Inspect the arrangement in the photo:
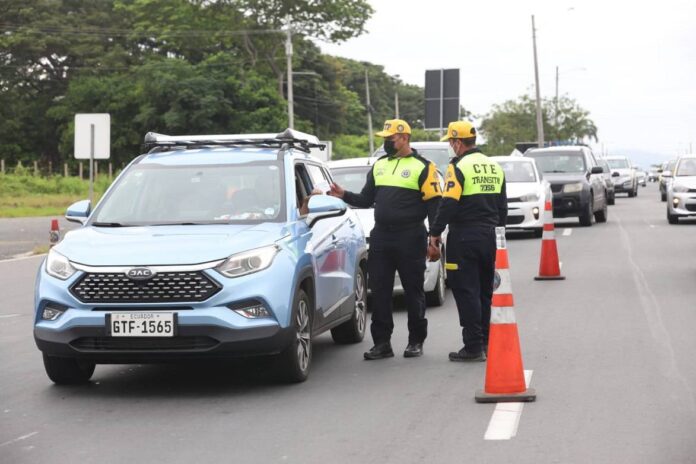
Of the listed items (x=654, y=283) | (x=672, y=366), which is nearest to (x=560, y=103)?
(x=654, y=283)

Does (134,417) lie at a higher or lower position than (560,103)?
lower

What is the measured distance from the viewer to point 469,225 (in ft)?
33.8

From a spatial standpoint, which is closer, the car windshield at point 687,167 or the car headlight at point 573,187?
the car windshield at point 687,167

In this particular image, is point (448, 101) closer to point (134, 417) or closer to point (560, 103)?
point (134, 417)

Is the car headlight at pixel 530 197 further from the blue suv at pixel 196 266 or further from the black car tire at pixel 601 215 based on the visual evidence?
the blue suv at pixel 196 266

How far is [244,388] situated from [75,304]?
1345 mm

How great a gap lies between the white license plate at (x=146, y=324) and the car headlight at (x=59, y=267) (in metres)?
0.51

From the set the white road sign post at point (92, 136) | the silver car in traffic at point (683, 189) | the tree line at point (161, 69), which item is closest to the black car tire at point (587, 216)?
the silver car in traffic at point (683, 189)

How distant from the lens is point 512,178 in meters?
27.1

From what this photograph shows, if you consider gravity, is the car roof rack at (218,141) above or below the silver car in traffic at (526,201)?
above

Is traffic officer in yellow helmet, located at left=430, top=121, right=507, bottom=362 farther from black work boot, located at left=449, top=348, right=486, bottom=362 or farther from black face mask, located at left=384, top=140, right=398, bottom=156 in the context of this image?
black face mask, located at left=384, top=140, right=398, bottom=156

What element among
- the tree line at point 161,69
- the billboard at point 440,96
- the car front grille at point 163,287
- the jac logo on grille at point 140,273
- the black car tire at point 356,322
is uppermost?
the tree line at point 161,69

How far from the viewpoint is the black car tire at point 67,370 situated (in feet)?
30.5

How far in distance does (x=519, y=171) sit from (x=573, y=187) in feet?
11.9
